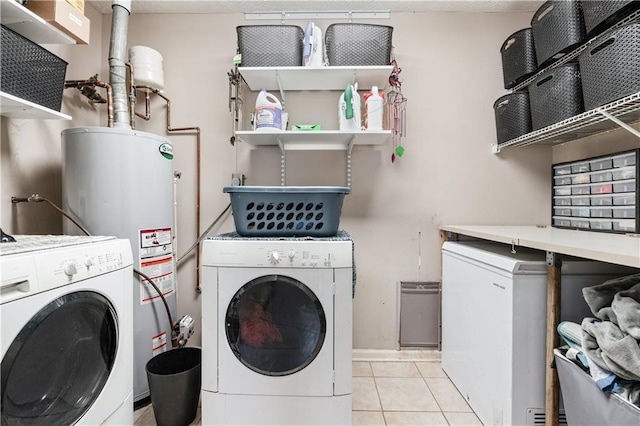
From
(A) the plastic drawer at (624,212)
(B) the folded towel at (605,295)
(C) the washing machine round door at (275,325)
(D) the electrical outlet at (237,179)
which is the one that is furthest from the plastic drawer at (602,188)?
(D) the electrical outlet at (237,179)

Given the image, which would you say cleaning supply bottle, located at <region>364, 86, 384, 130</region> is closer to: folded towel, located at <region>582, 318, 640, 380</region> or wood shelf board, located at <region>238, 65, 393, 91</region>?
wood shelf board, located at <region>238, 65, 393, 91</region>

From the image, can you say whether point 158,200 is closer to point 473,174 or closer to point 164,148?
point 164,148

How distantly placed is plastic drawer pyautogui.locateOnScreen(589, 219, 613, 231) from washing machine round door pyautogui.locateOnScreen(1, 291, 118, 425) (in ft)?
7.73

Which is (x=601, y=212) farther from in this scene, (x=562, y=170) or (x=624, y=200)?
(x=562, y=170)

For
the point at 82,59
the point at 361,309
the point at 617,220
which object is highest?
the point at 82,59

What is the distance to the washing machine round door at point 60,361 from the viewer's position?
882 millimetres

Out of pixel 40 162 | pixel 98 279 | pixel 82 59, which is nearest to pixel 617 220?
pixel 98 279

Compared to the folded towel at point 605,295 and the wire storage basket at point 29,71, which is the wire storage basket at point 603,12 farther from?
the wire storage basket at point 29,71

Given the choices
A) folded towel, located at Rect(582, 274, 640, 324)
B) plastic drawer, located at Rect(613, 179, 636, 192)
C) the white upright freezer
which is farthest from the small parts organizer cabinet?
folded towel, located at Rect(582, 274, 640, 324)

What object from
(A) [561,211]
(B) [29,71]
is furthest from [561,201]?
(B) [29,71]

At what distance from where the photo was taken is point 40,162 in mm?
1735

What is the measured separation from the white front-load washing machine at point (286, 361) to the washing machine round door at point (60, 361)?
38 cm

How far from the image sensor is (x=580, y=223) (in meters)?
1.74

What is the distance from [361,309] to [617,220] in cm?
153
